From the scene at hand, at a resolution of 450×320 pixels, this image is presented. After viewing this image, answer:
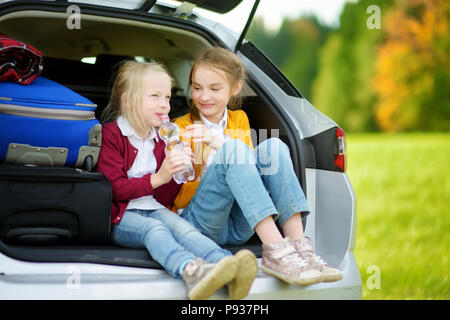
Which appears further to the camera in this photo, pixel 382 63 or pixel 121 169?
pixel 382 63

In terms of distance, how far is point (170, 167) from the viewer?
73.0 inches

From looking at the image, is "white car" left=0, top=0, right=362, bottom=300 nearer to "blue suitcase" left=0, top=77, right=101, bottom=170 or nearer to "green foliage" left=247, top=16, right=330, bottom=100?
"blue suitcase" left=0, top=77, right=101, bottom=170

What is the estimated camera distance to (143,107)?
6.67 feet

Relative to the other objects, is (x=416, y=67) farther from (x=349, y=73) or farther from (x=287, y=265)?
(x=287, y=265)

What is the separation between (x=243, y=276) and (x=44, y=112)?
2.95ft

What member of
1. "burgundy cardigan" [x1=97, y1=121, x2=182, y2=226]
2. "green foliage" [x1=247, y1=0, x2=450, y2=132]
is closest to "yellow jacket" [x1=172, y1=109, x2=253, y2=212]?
"burgundy cardigan" [x1=97, y1=121, x2=182, y2=226]

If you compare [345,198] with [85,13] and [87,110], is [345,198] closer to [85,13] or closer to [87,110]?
[87,110]

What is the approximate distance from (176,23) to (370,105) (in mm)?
16616

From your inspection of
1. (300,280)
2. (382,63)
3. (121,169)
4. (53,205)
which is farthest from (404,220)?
(382,63)

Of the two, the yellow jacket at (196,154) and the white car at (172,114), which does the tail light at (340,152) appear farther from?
the yellow jacket at (196,154)

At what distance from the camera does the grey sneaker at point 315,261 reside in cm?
173

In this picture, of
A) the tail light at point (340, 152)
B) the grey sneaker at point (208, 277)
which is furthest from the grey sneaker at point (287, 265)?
the tail light at point (340, 152)
